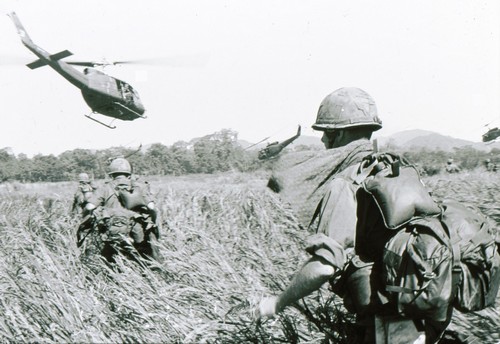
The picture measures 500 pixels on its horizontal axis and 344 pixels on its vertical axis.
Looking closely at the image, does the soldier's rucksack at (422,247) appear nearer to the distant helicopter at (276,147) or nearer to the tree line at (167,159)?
the distant helicopter at (276,147)

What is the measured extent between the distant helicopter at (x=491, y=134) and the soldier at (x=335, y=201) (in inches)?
868

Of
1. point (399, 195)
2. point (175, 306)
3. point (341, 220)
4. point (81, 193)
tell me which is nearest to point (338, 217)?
point (341, 220)

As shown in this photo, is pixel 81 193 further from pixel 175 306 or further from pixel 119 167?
pixel 175 306

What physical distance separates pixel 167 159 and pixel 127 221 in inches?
1839

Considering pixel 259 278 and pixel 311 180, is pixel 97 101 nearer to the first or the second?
pixel 259 278

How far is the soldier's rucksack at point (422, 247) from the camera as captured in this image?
1.71m

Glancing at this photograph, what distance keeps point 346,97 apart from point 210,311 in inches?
66.0

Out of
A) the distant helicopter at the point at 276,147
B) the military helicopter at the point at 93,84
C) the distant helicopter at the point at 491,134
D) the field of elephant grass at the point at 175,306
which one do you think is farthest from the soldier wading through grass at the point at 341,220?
the distant helicopter at the point at 491,134

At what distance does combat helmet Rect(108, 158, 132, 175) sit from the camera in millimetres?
7465

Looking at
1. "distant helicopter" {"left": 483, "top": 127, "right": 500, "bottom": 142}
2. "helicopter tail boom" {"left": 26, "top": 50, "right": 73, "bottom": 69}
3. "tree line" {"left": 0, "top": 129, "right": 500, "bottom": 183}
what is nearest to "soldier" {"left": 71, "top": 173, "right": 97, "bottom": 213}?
"helicopter tail boom" {"left": 26, "top": 50, "right": 73, "bottom": 69}

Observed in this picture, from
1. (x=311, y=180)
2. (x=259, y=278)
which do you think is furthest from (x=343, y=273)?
(x=259, y=278)

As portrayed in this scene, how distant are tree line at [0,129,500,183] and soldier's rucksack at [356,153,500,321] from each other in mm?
30568

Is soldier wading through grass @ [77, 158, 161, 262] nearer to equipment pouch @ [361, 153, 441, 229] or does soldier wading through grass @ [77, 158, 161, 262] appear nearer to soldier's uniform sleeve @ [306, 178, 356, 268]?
soldier's uniform sleeve @ [306, 178, 356, 268]

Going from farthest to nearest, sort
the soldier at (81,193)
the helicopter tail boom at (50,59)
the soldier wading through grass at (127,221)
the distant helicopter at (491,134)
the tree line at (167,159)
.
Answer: the tree line at (167,159) < the distant helicopter at (491,134) < the helicopter tail boom at (50,59) < the soldier at (81,193) < the soldier wading through grass at (127,221)
